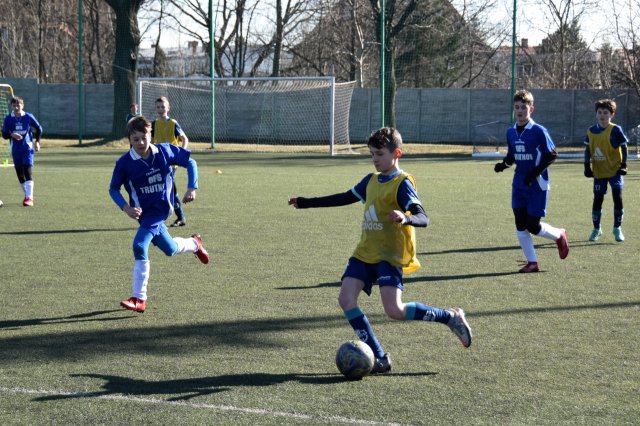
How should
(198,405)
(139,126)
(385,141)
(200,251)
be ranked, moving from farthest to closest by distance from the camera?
(200,251) → (139,126) → (385,141) → (198,405)

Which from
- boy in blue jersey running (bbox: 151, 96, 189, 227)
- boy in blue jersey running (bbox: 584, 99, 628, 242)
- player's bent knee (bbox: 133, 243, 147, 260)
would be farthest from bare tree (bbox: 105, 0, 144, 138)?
player's bent knee (bbox: 133, 243, 147, 260)

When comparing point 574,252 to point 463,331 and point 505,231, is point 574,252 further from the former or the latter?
point 463,331

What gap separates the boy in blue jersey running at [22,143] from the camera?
49.4 feet

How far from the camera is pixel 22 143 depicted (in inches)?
601

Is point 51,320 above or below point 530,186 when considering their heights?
below

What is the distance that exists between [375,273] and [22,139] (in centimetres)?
1142

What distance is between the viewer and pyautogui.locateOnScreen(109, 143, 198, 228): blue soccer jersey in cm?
722

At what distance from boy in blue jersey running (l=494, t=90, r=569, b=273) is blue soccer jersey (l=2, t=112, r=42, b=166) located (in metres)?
9.42

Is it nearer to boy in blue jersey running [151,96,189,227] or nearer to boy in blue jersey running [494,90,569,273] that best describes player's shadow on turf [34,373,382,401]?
boy in blue jersey running [494,90,569,273]

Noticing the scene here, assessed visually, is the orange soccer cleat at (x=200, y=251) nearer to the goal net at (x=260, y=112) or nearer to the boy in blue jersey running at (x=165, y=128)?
the boy in blue jersey running at (x=165, y=128)

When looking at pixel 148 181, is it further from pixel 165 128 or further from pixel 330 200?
pixel 165 128

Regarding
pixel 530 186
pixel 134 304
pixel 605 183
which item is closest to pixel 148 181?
pixel 134 304

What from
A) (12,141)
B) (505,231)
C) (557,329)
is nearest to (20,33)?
(12,141)

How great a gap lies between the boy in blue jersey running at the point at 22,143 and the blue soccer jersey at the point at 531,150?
9118mm
